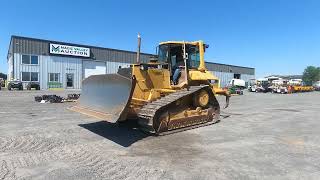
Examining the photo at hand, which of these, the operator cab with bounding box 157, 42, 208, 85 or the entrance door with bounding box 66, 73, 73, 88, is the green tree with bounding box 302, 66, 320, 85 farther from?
the operator cab with bounding box 157, 42, 208, 85

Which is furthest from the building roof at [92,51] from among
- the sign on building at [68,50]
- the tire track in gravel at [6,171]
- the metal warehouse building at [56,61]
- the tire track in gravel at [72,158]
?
the tire track in gravel at [6,171]

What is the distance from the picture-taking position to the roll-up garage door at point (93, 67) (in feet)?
165

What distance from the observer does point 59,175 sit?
548 centimetres

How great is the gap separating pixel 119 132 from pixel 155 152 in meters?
2.76

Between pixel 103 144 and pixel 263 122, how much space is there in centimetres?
685

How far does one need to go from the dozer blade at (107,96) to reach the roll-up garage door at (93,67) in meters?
40.3

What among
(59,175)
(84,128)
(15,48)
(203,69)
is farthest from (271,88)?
(59,175)

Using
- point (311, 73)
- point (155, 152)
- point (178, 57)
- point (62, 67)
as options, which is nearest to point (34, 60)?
point (62, 67)

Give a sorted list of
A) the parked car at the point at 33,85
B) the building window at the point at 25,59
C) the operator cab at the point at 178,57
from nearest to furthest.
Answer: the operator cab at the point at 178,57, the parked car at the point at 33,85, the building window at the point at 25,59

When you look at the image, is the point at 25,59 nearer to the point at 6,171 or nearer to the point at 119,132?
the point at 119,132

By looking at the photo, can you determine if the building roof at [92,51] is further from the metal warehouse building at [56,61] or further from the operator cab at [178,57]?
the operator cab at [178,57]

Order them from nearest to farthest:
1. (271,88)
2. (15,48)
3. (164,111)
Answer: (164,111)
(15,48)
(271,88)

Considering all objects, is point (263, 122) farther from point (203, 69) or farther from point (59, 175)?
point (59, 175)

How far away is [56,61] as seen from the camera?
4669 centimetres
